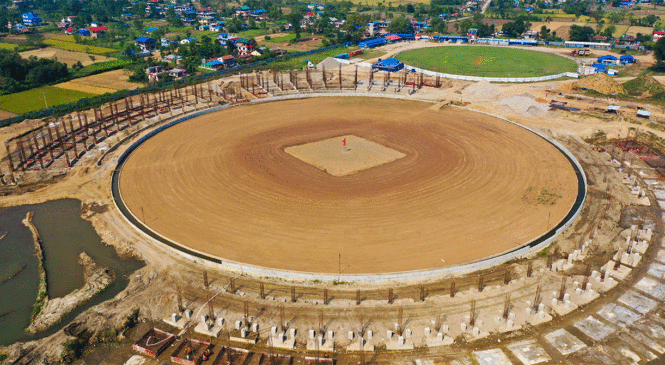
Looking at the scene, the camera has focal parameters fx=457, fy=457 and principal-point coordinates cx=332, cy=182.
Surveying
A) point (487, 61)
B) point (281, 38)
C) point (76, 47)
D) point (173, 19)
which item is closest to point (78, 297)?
point (487, 61)

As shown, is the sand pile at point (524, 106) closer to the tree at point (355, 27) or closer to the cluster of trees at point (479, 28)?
the tree at point (355, 27)

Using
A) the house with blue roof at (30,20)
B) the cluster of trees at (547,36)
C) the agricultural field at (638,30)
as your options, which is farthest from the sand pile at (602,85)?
the house with blue roof at (30,20)

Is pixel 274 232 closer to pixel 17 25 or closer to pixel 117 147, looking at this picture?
pixel 117 147

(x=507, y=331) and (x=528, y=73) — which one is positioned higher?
(x=528, y=73)

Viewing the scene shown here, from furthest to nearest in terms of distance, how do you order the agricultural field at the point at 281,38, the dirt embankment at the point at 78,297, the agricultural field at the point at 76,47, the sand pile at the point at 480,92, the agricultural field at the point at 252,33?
the agricultural field at the point at 252,33 < the agricultural field at the point at 281,38 < the agricultural field at the point at 76,47 < the sand pile at the point at 480,92 < the dirt embankment at the point at 78,297

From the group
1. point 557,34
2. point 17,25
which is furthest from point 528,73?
point 17,25

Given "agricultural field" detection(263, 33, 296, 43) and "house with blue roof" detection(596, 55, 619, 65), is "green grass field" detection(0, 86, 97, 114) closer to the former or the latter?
"agricultural field" detection(263, 33, 296, 43)

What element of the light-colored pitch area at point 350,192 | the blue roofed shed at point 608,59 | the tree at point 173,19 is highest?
the tree at point 173,19

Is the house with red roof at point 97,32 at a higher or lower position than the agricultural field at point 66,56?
higher
